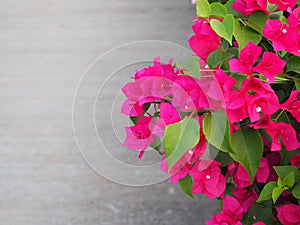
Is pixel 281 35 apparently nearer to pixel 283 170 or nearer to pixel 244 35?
pixel 244 35

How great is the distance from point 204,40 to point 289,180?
9.5 inches

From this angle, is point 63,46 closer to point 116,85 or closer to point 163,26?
point 163,26

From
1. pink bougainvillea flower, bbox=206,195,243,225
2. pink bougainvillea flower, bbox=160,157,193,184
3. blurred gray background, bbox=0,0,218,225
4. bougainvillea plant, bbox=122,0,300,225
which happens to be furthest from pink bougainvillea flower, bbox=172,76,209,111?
blurred gray background, bbox=0,0,218,225

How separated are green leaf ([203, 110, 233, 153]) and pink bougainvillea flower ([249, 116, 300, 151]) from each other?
6 cm

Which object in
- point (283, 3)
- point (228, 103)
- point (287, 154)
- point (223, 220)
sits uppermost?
point (283, 3)

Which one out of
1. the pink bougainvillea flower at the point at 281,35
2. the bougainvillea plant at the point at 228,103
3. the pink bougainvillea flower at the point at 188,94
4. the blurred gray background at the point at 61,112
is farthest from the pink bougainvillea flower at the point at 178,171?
the blurred gray background at the point at 61,112

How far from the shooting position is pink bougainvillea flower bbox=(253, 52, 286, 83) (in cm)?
62

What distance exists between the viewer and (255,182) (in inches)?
31.7

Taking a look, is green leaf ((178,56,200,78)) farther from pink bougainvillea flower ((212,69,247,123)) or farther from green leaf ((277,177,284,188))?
green leaf ((277,177,284,188))

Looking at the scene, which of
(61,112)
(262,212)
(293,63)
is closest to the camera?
(293,63)

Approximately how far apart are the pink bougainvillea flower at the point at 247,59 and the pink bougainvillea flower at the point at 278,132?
81mm

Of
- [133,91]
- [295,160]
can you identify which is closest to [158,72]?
[133,91]

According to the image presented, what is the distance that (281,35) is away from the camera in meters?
0.64

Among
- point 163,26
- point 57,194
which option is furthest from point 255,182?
point 163,26
